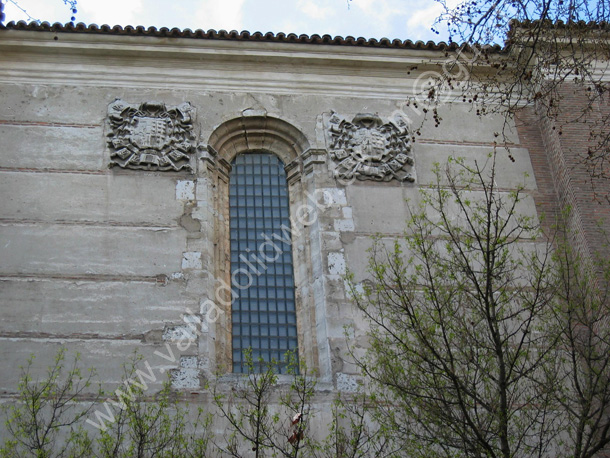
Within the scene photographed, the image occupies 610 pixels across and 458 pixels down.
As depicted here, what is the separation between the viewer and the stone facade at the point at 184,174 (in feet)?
42.3

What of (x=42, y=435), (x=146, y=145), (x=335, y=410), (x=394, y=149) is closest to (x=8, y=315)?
(x=42, y=435)

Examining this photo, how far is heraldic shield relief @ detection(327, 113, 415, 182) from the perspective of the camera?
14789mm

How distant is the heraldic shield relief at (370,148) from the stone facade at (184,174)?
25 millimetres

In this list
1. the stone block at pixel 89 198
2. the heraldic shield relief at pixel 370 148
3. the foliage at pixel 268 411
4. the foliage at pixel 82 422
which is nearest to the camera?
the foliage at pixel 82 422

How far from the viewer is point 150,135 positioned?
48.4 ft

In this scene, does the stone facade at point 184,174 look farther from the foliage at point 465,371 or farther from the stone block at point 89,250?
the foliage at point 465,371

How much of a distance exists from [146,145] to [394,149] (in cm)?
357

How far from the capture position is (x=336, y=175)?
48.4 ft

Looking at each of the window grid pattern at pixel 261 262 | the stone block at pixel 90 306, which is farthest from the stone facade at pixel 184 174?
the window grid pattern at pixel 261 262

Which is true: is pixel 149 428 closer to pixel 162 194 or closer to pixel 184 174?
pixel 162 194

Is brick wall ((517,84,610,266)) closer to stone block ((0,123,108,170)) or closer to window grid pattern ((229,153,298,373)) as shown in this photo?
window grid pattern ((229,153,298,373))

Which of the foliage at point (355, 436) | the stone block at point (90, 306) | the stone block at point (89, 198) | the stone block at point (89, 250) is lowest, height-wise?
the foliage at point (355, 436)

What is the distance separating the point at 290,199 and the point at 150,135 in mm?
2195

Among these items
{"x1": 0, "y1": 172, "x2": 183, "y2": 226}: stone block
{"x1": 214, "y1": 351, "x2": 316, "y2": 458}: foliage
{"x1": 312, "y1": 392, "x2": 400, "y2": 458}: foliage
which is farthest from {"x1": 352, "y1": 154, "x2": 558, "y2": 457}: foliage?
{"x1": 0, "y1": 172, "x2": 183, "y2": 226}: stone block
